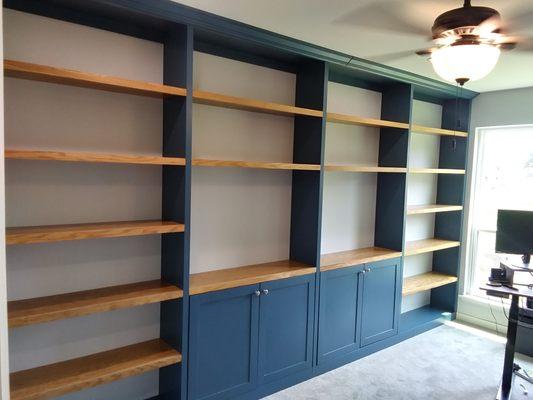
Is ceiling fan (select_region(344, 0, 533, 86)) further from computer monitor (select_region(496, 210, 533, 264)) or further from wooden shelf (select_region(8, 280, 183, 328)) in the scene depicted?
wooden shelf (select_region(8, 280, 183, 328))

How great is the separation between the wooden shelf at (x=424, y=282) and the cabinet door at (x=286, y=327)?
51.6 inches

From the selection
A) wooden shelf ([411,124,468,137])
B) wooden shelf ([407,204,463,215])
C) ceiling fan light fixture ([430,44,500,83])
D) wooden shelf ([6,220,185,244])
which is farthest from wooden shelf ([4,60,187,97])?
wooden shelf ([407,204,463,215])

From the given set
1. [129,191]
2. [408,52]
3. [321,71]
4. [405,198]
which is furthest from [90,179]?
[405,198]

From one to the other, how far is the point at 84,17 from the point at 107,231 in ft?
4.01

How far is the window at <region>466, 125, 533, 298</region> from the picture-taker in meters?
4.06

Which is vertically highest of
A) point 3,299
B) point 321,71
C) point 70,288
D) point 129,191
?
point 321,71

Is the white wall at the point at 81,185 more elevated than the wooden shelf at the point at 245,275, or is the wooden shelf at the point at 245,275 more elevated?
the white wall at the point at 81,185


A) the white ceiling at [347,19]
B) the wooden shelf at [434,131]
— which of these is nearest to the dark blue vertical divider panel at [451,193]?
the wooden shelf at [434,131]

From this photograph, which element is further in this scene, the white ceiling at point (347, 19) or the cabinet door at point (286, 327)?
the cabinet door at point (286, 327)

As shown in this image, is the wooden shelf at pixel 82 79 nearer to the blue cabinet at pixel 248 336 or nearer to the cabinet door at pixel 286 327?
the blue cabinet at pixel 248 336

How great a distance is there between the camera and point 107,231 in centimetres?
208

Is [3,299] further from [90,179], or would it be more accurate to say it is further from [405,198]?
[405,198]

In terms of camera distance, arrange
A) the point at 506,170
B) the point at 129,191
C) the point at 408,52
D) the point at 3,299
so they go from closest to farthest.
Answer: the point at 3,299
the point at 129,191
the point at 408,52
the point at 506,170

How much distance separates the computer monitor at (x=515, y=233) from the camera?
3.38 m
